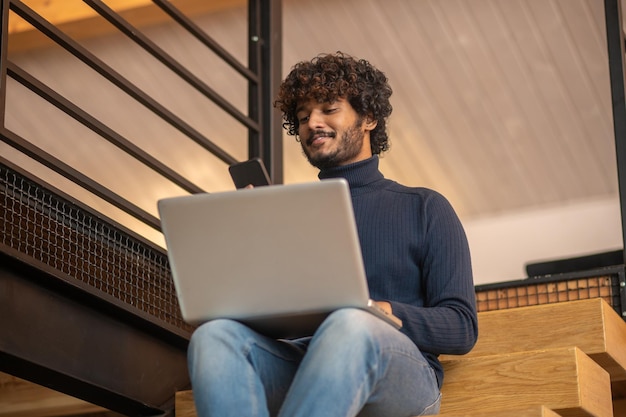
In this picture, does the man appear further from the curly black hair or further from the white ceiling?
the white ceiling

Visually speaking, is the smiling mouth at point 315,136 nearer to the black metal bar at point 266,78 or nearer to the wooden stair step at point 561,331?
the wooden stair step at point 561,331

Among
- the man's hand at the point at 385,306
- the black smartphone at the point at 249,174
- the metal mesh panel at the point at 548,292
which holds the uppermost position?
the black smartphone at the point at 249,174

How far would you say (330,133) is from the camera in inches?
84.8

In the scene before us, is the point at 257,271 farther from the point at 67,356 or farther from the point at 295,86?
the point at 67,356

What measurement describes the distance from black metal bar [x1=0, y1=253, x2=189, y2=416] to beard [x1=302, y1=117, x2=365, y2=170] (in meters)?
0.61

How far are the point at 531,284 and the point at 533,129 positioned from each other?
265 cm

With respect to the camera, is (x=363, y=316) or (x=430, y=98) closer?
(x=363, y=316)

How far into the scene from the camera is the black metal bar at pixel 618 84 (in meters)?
2.85

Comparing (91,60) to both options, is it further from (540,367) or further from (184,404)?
(540,367)

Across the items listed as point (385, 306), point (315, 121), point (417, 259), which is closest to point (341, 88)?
point (315, 121)

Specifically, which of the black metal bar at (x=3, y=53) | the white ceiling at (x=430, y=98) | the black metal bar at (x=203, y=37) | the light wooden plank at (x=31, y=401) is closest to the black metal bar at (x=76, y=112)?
the black metal bar at (x=3, y=53)

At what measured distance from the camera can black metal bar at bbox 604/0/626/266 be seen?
9.34 ft

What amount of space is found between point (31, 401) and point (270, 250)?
1663 mm

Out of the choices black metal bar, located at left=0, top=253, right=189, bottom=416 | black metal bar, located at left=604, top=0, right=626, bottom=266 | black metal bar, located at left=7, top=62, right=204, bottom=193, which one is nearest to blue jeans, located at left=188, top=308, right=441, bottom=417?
black metal bar, located at left=0, top=253, right=189, bottom=416
